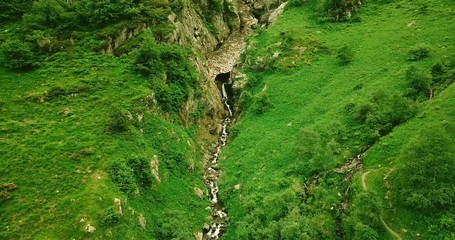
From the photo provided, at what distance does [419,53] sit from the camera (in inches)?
2680

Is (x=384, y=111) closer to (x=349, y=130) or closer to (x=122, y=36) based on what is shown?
(x=349, y=130)

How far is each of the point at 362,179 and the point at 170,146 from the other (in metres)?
30.3

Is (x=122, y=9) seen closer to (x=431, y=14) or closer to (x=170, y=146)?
(x=170, y=146)

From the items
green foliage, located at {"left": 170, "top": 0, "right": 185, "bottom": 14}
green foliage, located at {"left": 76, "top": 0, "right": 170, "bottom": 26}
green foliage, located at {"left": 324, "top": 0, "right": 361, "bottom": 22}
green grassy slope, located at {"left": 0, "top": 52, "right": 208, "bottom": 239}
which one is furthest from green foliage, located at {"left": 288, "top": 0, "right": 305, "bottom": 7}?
green grassy slope, located at {"left": 0, "top": 52, "right": 208, "bottom": 239}

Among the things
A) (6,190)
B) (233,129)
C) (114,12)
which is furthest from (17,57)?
(233,129)

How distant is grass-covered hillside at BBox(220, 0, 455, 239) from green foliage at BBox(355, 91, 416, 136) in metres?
0.15

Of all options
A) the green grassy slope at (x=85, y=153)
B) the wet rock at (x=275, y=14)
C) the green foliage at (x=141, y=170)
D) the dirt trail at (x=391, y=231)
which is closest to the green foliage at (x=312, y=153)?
the dirt trail at (x=391, y=231)

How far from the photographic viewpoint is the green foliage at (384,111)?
5444cm

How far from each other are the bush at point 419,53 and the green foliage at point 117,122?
51.8 metres

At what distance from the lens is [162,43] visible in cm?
7569

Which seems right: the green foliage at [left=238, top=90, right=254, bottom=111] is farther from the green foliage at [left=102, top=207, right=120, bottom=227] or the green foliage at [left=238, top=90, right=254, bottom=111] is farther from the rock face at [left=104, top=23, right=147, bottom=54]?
the green foliage at [left=102, top=207, right=120, bottom=227]

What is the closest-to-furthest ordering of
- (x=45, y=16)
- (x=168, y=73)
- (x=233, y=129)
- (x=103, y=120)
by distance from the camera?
1. (x=103, y=120)
2. (x=168, y=73)
3. (x=233, y=129)
4. (x=45, y=16)

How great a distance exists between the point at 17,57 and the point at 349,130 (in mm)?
58495

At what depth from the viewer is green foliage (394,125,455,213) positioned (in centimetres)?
4100
